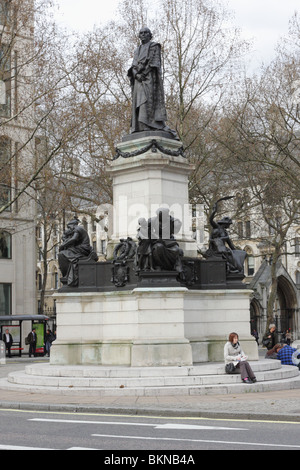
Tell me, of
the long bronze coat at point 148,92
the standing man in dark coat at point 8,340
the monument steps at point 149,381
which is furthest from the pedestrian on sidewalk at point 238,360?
the standing man in dark coat at point 8,340

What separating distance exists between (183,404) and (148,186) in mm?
7801

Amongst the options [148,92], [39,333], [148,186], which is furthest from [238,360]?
[39,333]

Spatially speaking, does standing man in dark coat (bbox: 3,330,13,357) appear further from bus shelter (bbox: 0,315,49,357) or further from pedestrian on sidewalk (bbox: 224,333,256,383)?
pedestrian on sidewalk (bbox: 224,333,256,383)

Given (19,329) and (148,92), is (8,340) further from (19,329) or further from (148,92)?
(148,92)

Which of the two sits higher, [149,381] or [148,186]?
[148,186]

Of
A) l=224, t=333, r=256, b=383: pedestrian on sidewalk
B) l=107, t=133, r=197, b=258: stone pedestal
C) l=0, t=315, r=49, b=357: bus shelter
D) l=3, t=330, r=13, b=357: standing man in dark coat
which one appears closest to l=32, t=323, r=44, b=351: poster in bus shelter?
l=0, t=315, r=49, b=357: bus shelter

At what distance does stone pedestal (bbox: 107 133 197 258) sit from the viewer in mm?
19953

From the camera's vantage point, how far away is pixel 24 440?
10.1 meters

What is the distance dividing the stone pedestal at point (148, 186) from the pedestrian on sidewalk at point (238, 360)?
380cm

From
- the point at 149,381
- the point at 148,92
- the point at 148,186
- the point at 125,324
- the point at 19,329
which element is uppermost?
the point at 148,92

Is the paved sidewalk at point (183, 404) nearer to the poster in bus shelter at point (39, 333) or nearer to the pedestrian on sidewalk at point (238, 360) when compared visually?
the pedestrian on sidewalk at point (238, 360)

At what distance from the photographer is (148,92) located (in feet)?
69.2

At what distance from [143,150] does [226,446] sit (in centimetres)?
1209
